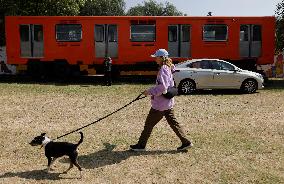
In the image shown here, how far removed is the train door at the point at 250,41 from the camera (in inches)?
902

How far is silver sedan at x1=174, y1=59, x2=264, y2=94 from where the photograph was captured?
716 inches

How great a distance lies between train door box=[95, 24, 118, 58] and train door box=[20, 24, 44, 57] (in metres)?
2.91

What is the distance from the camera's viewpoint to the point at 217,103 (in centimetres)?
1564

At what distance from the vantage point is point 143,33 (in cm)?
2289

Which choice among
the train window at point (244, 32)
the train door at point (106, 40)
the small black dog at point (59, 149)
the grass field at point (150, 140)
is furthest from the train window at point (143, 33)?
the small black dog at point (59, 149)

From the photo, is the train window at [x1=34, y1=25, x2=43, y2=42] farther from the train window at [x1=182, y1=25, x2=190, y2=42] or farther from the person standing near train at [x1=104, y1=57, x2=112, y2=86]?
the train window at [x1=182, y1=25, x2=190, y2=42]

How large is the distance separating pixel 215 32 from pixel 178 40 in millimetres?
1958

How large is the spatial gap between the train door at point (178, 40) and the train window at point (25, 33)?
7.34 meters

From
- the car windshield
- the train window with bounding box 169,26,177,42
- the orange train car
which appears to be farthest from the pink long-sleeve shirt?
the train window with bounding box 169,26,177,42

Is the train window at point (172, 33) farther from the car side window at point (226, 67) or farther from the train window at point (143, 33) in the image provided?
the car side window at point (226, 67)

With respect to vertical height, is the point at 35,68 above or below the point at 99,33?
below

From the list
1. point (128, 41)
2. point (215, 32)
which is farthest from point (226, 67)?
point (128, 41)

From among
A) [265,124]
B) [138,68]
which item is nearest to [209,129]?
[265,124]

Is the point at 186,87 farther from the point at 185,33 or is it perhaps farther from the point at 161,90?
the point at 161,90
